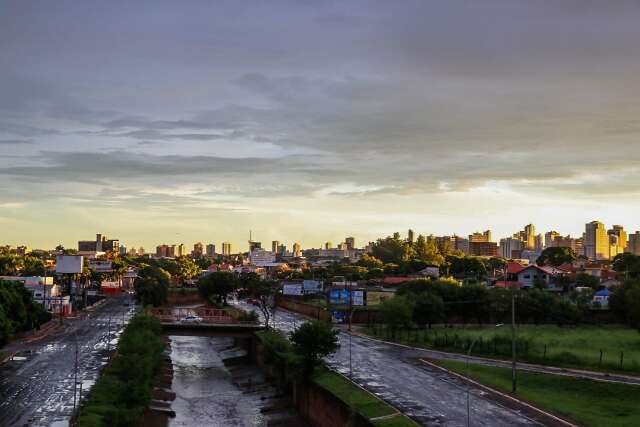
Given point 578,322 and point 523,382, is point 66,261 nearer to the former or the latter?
point 578,322

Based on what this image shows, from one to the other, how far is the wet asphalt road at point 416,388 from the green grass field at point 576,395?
322 centimetres

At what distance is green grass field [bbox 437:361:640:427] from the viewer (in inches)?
2016

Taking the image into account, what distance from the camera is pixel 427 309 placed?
108m

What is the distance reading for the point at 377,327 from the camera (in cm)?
11431

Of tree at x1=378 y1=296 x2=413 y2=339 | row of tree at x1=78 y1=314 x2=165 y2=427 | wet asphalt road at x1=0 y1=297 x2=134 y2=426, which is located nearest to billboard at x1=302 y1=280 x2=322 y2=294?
wet asphalt road at x1=0 y1=297 x2=134 y2=426

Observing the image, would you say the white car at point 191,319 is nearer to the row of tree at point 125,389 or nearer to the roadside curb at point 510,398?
the row of tree at point 125,389

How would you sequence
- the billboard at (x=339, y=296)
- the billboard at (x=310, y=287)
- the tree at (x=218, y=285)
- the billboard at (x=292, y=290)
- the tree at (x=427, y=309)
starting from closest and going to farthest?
the tree at (x=427, y=309), the billboard at (x=339, y=296), the tree at (x=218, y=285), the billboard at (x=292, y=290), the billboard at (x=310, y=287)

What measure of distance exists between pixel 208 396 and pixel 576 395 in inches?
1608

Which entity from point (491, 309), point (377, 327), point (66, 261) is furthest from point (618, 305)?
point (66, 261)

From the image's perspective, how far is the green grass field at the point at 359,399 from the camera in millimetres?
49531

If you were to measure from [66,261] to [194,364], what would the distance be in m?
93.4

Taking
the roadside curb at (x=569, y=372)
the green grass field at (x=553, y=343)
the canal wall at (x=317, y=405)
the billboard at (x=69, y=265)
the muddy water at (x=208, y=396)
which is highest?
the billboard at (x=69, y=265)

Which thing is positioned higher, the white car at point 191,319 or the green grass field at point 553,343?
the green grass field at point 553,343

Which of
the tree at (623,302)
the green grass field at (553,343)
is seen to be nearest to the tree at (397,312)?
the green grass field at (553,343)
